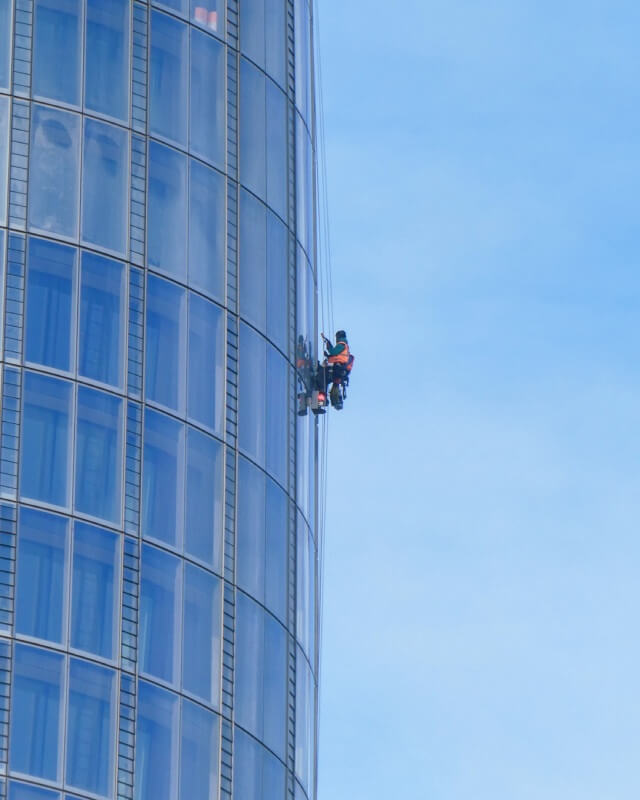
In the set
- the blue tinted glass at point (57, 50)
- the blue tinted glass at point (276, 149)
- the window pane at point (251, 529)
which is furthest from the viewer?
the blue tinted glass at point (276, 149)

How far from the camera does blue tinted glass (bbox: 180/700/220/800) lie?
77812 mm

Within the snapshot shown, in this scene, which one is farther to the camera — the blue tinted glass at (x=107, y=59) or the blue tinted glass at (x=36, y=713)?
the blue tinted glass at (x=107, y=59)

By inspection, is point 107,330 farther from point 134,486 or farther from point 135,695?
point 135,695

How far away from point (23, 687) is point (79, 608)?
2.84 m

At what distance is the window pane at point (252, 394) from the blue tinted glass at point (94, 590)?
6579 millimetres

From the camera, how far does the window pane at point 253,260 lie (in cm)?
8462

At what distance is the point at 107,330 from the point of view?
80.2m

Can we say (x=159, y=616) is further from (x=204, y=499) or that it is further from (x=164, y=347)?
(x=164, y=347)

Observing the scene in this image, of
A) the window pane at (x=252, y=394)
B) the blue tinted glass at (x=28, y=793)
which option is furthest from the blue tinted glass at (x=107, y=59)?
the blue tinted glass at (x=28, y=793)

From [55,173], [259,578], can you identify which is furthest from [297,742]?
[55,173]

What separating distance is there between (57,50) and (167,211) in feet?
17.0

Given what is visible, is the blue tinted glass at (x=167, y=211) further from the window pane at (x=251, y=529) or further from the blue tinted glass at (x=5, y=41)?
the window pane at (x=251, y=529)

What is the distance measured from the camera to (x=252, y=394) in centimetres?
8412

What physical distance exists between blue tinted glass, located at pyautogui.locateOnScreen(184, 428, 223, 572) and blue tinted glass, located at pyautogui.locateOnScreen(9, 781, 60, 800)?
27.5ft
